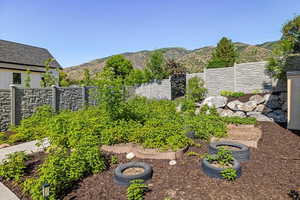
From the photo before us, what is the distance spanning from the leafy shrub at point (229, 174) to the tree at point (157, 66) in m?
12.8

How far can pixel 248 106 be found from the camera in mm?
8156

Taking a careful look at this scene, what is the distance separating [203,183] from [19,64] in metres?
20.2

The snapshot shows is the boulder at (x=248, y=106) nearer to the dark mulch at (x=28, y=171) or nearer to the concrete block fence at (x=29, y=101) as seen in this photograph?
the concrete block fence at (x=29, y=101)

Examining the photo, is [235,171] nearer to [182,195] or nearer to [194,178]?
[194,178]

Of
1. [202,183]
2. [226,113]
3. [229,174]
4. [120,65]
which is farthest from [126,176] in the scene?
[120,65]

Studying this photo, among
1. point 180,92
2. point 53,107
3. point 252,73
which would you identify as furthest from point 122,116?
point 180,92

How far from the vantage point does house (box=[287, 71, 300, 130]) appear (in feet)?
18.6

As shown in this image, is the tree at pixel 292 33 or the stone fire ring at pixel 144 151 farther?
the tree at pixel 292 33

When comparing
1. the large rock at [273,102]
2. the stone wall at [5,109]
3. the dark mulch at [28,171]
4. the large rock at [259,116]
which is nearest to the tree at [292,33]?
the large rock at [273,102]

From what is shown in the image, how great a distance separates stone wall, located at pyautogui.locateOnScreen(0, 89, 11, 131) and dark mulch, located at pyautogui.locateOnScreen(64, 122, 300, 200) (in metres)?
5.35

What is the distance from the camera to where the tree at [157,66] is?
15055mm

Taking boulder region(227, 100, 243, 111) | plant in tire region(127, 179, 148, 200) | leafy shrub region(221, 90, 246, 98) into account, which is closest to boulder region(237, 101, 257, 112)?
boulder region(227, 100, 243, 111)

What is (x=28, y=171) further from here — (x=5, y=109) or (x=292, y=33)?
(x=292, y=33)

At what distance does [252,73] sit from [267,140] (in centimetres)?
635
